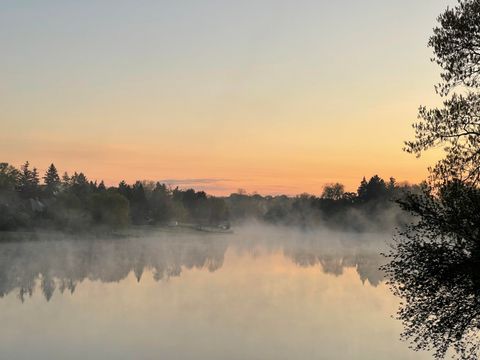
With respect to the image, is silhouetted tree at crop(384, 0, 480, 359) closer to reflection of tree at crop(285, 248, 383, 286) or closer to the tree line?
reflection of tree at crop(285, 248, 383, 286)

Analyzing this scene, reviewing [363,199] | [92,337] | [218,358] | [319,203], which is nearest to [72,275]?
[92,337]

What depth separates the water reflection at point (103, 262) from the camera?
47625 mm

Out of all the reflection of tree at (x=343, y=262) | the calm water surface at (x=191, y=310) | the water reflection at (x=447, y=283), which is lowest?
the reflection of tree at (x=343, y=262)

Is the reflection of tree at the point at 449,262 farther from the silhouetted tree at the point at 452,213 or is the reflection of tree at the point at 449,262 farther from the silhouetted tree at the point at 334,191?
the silhouetted tree at the point at 334,191

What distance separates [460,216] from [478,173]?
1452 millimetres

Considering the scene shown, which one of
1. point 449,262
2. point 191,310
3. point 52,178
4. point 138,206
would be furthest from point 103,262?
point 52,178

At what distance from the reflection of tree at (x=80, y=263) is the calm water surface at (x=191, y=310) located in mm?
198

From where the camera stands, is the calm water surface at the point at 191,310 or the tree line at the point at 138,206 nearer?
the calm water surface at the point at 191,310

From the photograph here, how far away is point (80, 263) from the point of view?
62.6 metres

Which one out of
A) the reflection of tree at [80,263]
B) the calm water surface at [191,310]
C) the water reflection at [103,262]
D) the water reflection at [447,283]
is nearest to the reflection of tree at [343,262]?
the water reflection at [103,262]

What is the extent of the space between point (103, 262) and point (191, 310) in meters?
33.1

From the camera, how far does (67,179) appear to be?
178125 mm

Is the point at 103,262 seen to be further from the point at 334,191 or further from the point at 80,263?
the point at 334,191

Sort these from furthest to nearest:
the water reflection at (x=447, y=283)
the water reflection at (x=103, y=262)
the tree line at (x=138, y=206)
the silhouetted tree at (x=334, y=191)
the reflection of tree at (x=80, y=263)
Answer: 1. the silhouetted tree at (x=334, y=191)
2. the tree line at (x=138, y=206)
3. the water reflection at (x=103, y=262)
4. the reflection of tree at (x=80, y=263)
5. the water reflection at (x=447, y=283)
